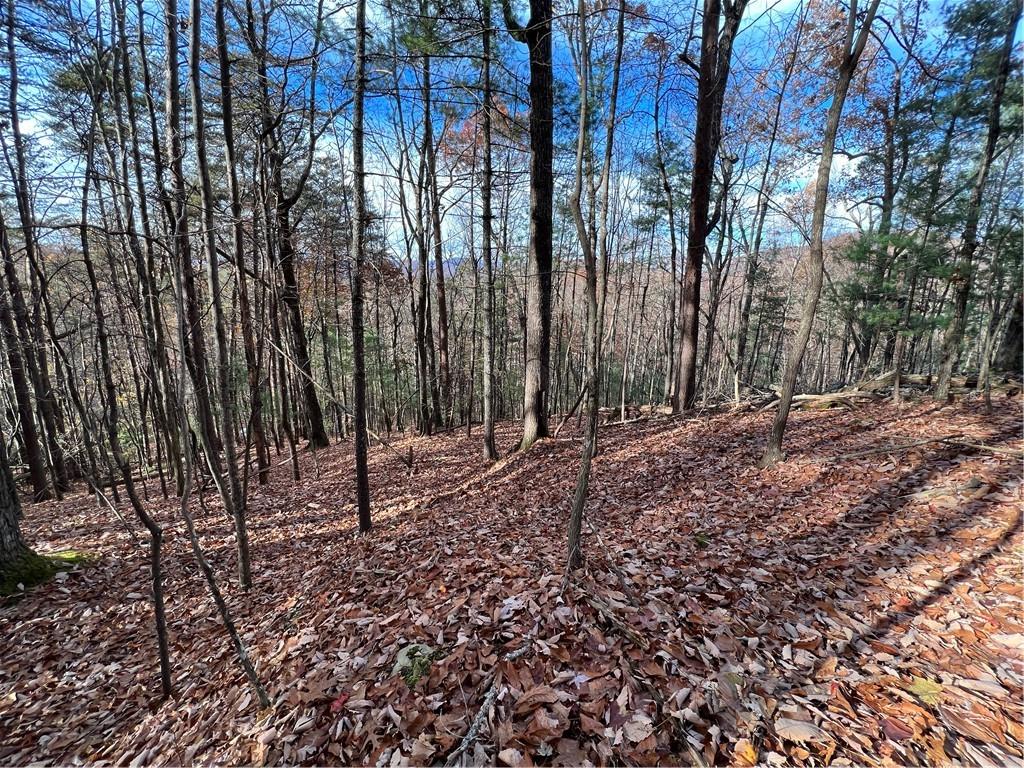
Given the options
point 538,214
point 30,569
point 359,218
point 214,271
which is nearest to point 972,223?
point 538,214

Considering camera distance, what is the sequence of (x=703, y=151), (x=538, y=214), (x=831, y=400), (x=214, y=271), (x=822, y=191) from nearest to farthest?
(x=214, y=271), (x=822, y=191), (x=538, y=214), (x=703, y=151), (x=831, y=400)

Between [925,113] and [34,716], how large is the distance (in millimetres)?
18256

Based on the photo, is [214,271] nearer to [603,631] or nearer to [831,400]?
[603,631]

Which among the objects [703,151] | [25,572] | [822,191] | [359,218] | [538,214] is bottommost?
[25,572]

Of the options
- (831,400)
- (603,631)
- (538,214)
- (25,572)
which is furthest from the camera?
(831,400)

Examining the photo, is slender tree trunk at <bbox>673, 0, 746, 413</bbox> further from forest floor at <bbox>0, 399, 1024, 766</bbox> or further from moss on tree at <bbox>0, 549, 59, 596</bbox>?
moss on tree at <bbox>0, 549, 59, 596</bbox>

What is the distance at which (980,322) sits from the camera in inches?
583

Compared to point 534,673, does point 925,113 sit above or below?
above

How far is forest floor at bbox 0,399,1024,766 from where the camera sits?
Answer: 7.39 feet

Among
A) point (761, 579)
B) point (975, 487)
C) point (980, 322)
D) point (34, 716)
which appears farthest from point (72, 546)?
point (980, 322)

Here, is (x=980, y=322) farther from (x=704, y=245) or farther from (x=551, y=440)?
(x=551, y=440)

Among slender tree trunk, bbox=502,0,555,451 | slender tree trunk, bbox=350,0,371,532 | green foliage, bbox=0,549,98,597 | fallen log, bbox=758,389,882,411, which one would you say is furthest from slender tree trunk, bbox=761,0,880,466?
green foliage, bbox=0,549,98,597

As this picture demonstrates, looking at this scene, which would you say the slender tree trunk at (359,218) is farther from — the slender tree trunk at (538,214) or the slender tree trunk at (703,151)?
the slender tree trunk at (703,151)

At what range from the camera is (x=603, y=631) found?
295 centimetres
